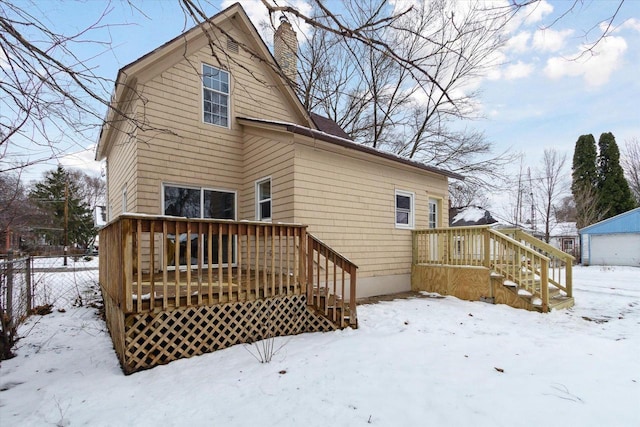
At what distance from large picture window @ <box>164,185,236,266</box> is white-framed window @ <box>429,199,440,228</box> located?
6.02 metres

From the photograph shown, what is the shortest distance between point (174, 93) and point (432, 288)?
7.90 metres

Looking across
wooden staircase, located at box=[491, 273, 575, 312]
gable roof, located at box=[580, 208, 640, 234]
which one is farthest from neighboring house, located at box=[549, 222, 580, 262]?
wooden staircase, located at box=[491, 273, 575, 312]

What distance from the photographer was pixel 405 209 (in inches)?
365

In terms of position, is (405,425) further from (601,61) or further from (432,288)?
(432,288)

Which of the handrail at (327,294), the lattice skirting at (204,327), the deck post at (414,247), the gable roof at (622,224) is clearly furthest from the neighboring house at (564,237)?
the lattice skirting at (204,327)

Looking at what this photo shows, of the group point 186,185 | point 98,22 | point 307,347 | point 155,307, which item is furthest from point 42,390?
point 186,185

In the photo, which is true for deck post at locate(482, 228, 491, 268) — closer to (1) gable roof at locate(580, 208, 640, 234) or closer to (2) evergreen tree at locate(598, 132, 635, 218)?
(1) gable roof at locate(580, 208, 640, 234)

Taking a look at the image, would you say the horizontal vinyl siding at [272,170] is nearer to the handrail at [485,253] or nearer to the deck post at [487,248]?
the handrail at [485,253]

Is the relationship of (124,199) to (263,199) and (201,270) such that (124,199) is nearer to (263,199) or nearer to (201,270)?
(263,199)

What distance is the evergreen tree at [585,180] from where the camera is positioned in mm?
24328

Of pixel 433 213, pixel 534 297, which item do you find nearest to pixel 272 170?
pixel 433 213

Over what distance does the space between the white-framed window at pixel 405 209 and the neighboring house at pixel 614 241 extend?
18.4 metres

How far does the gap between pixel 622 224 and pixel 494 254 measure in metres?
18.9

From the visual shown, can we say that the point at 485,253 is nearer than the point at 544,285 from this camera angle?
No
